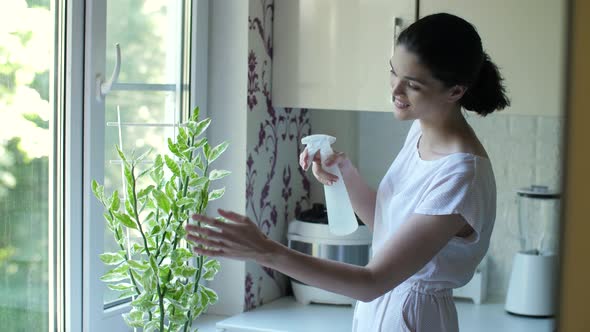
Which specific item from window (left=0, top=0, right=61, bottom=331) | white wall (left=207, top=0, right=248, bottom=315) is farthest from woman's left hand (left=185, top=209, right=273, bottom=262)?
white wall (left=207, top=0, right=248, bottom=315)

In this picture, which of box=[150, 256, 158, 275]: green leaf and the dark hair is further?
box=[150, 256, 158, 275]: green leaf

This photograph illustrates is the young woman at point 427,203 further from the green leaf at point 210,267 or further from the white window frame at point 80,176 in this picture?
the white window frame at point 80,176

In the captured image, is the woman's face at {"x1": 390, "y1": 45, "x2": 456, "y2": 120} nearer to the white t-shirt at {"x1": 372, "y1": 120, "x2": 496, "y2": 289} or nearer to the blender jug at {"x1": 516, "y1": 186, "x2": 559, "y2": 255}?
the white t-shirt at {"x1": 372, "y1": 120, "x2": 496, "y2": 289}

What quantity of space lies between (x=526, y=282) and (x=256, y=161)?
2.83ft

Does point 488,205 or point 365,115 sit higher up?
point 365,115

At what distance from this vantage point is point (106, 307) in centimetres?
191

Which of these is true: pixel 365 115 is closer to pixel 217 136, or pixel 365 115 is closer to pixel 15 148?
pixel 217 136

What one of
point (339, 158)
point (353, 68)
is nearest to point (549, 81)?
point (353, 68)

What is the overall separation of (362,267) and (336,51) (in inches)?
46.1

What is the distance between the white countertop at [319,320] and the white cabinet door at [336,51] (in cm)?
61

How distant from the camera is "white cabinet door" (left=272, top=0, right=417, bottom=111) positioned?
2133 mm

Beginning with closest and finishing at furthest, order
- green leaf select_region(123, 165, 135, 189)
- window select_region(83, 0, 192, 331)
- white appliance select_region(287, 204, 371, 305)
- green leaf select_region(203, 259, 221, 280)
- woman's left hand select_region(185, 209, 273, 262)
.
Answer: woman's left hand select_region(185, 209, 273, 262) → green leaf select_region(123, 165, 135, 189) → green leaf select_region(203, 259, 221, 280) → window select_region(83, 0, 192, 331) → white appliance select_region(287, 204, 371, 305)

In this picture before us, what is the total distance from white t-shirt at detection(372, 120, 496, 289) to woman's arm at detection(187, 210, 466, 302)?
28mm

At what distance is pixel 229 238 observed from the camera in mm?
987
